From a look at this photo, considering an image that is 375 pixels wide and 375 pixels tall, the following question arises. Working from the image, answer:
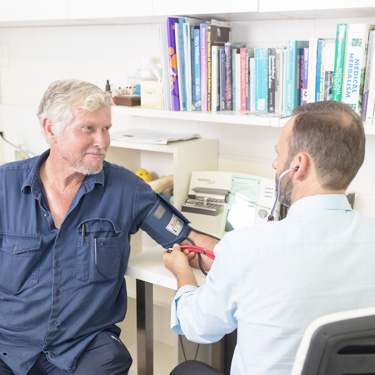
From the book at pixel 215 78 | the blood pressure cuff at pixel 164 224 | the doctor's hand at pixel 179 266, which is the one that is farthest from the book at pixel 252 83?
the doctor's hand at pixel 179 266

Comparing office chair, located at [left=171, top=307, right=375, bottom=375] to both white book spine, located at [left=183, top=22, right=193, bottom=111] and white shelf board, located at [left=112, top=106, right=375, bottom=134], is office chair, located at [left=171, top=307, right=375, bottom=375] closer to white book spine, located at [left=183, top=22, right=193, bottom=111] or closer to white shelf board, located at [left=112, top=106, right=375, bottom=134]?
white shelf board, located at [left=112, top=106, right=375, bottom=134]

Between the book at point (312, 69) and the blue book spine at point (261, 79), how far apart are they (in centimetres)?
19

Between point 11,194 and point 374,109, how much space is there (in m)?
1.26

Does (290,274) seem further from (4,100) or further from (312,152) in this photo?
(4,100)

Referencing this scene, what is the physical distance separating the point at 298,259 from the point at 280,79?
109 cm

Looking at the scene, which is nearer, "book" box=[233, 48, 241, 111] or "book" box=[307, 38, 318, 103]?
"book" box=[307, 38, 318, 103]

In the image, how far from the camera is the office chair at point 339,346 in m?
0.92

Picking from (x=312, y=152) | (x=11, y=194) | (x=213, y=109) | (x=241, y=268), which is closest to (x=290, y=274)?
(x=241, y=268)

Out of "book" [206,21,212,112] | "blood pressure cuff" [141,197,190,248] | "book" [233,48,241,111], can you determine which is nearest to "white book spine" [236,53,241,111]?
"book" [233,48,241,111]

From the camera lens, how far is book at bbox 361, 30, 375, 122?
5.74 feet

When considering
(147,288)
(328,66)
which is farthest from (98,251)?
(328,66)

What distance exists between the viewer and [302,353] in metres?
0.97

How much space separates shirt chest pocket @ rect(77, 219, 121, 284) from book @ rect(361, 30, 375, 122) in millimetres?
941

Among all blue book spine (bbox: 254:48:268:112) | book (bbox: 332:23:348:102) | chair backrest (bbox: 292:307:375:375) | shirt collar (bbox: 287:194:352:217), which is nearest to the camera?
chair backrest (bbox: 292:307:375:375)
